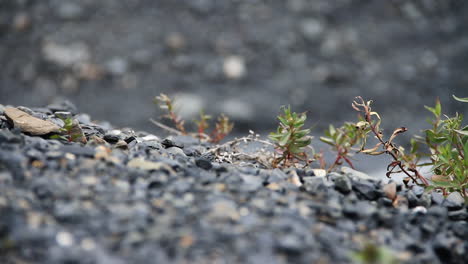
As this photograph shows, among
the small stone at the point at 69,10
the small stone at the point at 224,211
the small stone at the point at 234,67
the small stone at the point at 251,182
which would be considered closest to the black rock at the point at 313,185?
the small stone at the point at 251,182

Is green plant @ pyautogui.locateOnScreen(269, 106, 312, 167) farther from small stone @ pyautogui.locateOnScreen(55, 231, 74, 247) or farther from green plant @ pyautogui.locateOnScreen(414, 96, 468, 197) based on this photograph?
small stone @ pyautogui.locateOnScreen(55, 231, 74, 247)

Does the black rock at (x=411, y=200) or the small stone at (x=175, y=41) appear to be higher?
the small stone at (x=175, y=41)

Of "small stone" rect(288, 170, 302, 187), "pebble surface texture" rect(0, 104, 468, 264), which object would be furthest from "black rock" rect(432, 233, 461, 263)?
"small stone" rect(288, 170, 302, 187)

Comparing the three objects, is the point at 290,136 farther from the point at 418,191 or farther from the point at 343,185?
the point at 418,191

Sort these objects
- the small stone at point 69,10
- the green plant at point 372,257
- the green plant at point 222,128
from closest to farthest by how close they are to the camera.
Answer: the green plant at point 372,257, the green plant at point 222,128, the small stone at point 69,10

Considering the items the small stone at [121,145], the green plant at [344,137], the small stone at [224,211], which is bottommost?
the small stone at [224,211]

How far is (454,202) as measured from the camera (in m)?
1.32

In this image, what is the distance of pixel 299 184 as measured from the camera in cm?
122

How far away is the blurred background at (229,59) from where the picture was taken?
287 cm

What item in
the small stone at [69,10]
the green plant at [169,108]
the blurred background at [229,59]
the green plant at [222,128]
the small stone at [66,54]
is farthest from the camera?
the small stone at [69,10]

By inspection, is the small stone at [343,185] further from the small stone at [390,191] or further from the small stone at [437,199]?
the small stone at [437,199]

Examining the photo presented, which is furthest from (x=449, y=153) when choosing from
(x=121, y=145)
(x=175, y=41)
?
(x=175, y=41)

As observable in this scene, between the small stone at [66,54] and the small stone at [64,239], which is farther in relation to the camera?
the small stone at [66,54]

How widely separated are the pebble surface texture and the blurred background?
1511 millimetres
